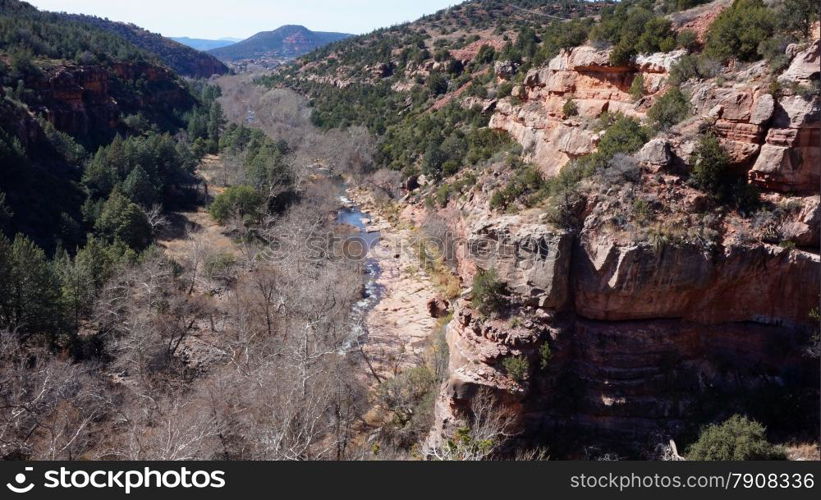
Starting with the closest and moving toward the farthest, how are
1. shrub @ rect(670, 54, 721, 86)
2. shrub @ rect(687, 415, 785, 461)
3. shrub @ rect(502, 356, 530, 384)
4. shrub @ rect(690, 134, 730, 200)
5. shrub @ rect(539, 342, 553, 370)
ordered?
shrub @ rect(687, 415, 785, 461) < shrub @ rect(502, 356, 530, 384) < shrub @ rect(690, 134, 730, 200) < shrub @ rect(539, 342, 553, 370) < shrub @ rect(670, 54, 721, 86)

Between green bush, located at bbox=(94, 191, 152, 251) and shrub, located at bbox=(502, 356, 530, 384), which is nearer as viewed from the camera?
shrub, located at bbox=(502, 356, 530, 384)

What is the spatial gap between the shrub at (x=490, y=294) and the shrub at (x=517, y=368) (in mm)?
1938

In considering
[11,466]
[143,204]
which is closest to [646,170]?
[11,466]

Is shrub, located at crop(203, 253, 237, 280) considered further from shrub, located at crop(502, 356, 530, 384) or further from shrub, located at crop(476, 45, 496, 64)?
shrub, located at crop(476, 45, 496, 64)

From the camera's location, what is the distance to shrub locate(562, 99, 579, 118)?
3083 cm

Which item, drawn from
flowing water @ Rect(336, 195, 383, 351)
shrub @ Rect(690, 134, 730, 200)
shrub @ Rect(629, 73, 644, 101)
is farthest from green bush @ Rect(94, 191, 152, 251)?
shrub @ Rect(690, 134, 730, 200)

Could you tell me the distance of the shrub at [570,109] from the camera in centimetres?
3083

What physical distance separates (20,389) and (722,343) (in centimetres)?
2472

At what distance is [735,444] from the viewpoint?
1648 cm

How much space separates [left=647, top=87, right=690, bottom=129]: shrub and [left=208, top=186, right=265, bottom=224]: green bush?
106 feet

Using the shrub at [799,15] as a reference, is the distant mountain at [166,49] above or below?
above

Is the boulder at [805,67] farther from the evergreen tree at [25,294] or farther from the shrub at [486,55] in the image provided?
the shrub at [486,55]

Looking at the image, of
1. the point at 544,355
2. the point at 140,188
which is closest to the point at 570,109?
the point at 544,355

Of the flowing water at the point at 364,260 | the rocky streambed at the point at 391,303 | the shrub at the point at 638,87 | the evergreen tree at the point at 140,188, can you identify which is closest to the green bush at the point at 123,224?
the evergreen tree at the point at 140,188
